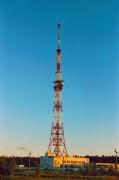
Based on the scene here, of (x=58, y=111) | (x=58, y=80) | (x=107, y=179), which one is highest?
(x=58, y=80)

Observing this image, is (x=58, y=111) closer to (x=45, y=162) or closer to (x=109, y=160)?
(x=45, y=162)

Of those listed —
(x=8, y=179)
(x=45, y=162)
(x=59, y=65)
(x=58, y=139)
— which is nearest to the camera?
(x=8, y=179)

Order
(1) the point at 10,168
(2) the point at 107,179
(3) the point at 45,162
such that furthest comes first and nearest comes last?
(3) the point at 45,162
(1) the point at 10,168
(2) the point at 107,179

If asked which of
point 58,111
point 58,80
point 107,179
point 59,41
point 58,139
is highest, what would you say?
point 59,41

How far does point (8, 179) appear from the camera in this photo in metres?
31.5

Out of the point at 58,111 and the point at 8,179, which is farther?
the point at 58,111

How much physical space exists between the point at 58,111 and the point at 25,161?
2859 cm

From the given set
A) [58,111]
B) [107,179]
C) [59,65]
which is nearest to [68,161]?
[58,111]

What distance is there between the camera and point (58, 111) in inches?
2368

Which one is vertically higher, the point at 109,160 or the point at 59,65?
the point at 59,65

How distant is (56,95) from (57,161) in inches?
511

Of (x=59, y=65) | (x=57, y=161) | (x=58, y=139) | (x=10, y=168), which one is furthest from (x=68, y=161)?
(x=10, y=168)

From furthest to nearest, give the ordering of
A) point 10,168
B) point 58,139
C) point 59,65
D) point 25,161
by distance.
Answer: point 25,161
point 58,139
point 59,65
point 10,168

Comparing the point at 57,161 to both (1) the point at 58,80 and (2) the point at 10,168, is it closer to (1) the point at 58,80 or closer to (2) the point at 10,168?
(1) the point at 58,80
